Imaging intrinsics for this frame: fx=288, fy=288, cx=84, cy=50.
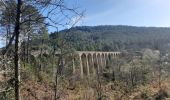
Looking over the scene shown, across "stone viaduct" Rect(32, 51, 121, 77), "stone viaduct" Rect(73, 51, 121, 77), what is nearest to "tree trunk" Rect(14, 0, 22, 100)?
"stone viaduct" Rect(32, 51, 121, 77)

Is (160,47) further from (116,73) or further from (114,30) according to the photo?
(114,30)

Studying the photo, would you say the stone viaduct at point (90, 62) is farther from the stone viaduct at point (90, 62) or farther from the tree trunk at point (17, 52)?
the tree trunk at point (17, 52)

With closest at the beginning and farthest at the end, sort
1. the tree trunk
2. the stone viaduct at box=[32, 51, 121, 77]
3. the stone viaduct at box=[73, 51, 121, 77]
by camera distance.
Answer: the tree trunk < the stone viaduct at box=[32, 51, 121, 77] < the stone viaduct at box=[73, 51, 121, 77]

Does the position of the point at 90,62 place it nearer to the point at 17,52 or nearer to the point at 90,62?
the point at 90,62

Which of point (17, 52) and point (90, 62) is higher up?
point (17, 52)

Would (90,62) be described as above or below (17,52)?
below

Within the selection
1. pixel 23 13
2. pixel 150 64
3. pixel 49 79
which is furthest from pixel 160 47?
pixel 23 13

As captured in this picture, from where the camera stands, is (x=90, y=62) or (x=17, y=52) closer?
(x=17, y=52)

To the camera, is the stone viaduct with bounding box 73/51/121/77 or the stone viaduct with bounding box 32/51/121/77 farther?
the stone viaduct with bounding box 73/51/121/77

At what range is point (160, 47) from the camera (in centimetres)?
10438

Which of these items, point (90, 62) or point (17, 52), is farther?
point (90, 62)

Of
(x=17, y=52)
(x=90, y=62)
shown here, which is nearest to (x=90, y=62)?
(x=90, y=62)

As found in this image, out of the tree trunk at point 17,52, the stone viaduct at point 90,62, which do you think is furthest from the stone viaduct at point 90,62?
the tree trunk at point 17,52

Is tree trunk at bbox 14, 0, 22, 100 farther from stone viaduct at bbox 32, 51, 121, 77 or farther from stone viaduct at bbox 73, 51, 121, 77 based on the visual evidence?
stone viaduct at bbox 73, 51, 121, 77
